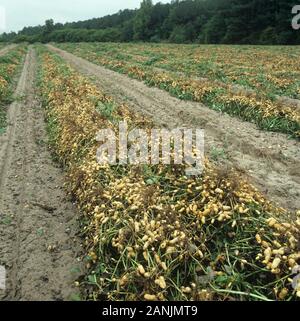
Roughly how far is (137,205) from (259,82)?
898 cm

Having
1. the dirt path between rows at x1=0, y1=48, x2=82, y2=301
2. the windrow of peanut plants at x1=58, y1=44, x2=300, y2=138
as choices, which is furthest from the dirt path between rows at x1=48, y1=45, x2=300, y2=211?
the dirt path between rows at x1=0, y1=48, x2=82, y2=301

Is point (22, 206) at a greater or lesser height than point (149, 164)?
lesser

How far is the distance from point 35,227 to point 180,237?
1.89 meters

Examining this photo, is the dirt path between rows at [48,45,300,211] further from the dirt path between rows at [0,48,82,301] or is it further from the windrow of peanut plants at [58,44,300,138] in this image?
the dirt path between rows at [0,48,82,301]

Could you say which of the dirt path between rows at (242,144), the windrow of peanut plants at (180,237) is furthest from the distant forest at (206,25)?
the windrow of peanut plants at (180,237)

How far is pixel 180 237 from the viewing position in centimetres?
336

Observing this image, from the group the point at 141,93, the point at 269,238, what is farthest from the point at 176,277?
the point at 141,93

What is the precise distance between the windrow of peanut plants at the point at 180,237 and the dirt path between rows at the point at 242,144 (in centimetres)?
116

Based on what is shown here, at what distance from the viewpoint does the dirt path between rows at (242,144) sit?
17.0 ft

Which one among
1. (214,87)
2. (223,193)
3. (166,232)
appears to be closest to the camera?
(166,232)

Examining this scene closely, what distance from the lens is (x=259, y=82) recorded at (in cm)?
1155

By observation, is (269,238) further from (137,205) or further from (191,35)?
(191,35)

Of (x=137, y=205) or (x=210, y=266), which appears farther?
(x=137, y=205)

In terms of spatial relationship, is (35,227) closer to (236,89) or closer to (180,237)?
(180,237)
